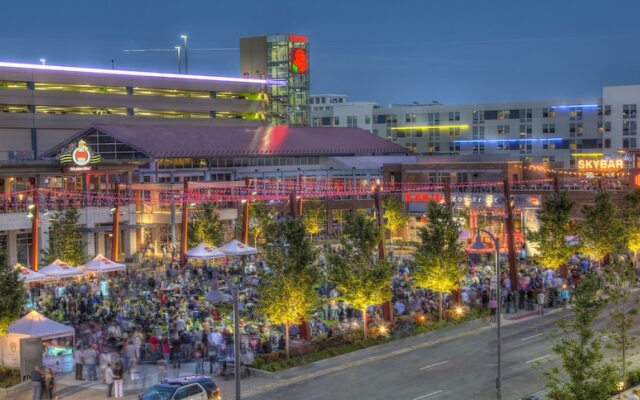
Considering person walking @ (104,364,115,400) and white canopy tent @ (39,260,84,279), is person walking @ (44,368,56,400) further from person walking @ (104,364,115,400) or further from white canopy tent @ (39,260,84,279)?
white canopy tent @ (39,260,84,279)

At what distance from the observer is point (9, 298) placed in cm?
3322

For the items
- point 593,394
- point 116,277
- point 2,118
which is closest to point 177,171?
point 2,118

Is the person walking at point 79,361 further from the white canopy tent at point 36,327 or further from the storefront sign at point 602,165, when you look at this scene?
the storefront sign at point 602,165

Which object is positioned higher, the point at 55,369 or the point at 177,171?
the point at 177,171

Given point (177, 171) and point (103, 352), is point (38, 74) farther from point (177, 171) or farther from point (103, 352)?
point (103, 352)

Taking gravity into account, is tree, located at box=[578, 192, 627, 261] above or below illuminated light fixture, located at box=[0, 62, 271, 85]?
below

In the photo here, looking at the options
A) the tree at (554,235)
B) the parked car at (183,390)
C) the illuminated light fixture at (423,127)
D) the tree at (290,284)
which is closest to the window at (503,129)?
the illuminated light fixture at (423,127)

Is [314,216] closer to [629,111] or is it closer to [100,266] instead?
[100,266]

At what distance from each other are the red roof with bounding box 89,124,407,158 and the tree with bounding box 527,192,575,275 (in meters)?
44.8

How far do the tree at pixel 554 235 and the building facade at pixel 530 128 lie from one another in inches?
2709

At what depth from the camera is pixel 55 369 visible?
113 feet

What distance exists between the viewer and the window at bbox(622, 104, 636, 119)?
12706 cm

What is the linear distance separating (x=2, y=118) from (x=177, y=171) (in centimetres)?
2801

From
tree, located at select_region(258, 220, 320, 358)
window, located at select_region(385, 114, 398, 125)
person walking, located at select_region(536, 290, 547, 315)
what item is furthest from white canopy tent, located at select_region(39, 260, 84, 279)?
window, located at select_region(385, 114, 398, 125)
